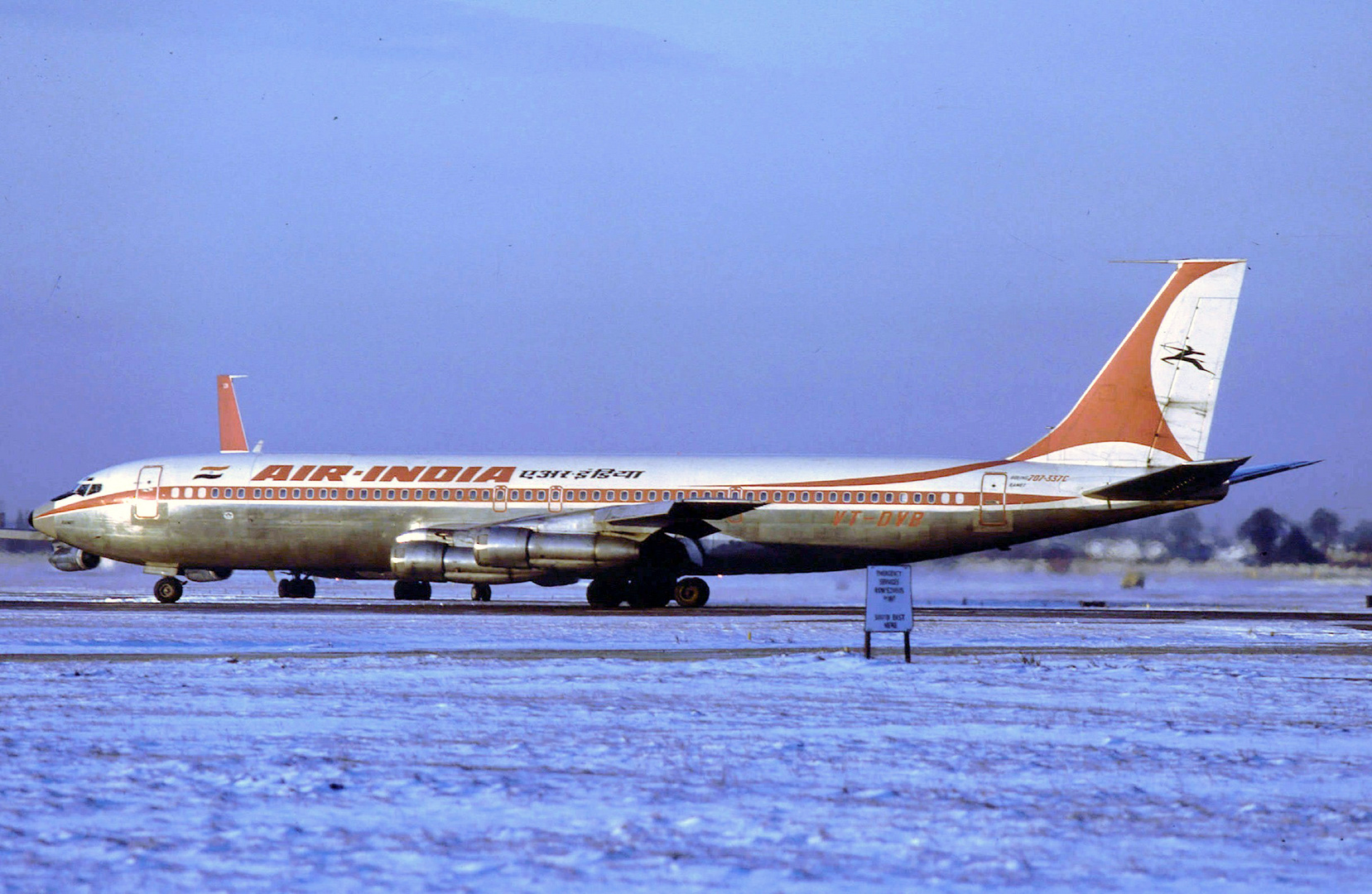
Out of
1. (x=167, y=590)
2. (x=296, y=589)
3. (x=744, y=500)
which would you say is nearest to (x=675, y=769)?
(x=744, y=500)

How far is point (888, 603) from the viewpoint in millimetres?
20281

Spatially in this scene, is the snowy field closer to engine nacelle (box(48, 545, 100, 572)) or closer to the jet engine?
the jet engine

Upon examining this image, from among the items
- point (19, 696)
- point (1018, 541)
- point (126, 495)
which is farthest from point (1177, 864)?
point (126, 495)

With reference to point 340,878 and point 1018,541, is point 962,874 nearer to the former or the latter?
point 340,878

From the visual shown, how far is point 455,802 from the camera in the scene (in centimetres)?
960

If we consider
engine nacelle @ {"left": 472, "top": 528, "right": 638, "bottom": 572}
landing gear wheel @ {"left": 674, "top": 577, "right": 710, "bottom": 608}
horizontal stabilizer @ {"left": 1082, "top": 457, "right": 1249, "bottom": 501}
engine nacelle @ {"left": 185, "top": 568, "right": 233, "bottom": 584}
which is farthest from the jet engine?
horizontal stabilizer @ {"left": 1082, "top": 457, "right": 1249, "bottom": 501}

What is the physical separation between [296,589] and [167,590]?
A: 16.2ft

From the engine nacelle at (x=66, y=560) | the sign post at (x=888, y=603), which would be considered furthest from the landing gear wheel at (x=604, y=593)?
the engine nacelle at (x=66, y=560)

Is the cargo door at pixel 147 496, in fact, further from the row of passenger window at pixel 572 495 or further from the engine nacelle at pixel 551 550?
the engine nacelle at pixel 551 550

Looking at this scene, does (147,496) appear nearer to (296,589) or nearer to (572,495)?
(296,589)

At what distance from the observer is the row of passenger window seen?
35.9 meters

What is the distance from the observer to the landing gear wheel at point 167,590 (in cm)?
3866

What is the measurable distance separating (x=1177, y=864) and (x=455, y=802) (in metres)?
4.35

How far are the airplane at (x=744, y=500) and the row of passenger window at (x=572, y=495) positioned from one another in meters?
0.04
